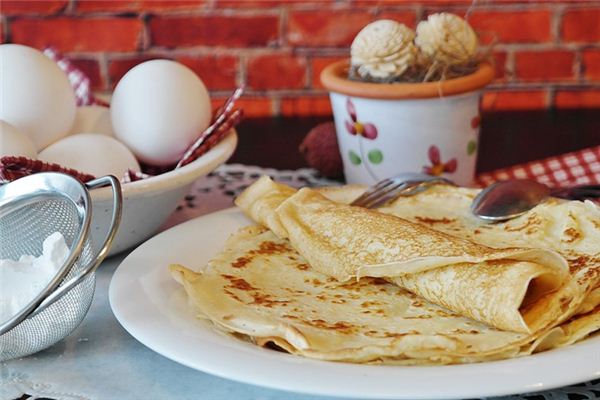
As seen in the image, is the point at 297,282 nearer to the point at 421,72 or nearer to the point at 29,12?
the point at 421,72

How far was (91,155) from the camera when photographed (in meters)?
1.06

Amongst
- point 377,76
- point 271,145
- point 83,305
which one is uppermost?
point 377,76

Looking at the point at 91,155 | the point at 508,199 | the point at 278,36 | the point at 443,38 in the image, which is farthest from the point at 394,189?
the point at 278,36

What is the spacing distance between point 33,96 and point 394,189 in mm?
471

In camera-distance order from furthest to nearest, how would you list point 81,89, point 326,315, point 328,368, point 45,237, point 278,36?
point 278,36 → point 81,89 → point 45,237 → point 326,315 → point 328,368

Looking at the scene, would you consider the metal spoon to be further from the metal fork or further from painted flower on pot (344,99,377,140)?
painted flower on pot (344,99,377,140)

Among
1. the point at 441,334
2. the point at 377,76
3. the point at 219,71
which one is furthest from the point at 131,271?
the point at 219,71

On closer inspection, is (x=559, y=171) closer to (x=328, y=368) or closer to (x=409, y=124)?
(x=409, y=124)

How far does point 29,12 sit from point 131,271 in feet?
4.99

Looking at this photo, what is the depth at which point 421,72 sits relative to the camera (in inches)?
49.6

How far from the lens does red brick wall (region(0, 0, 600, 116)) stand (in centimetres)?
218

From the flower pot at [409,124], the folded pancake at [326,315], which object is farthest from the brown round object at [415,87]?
the folded pancake at [326,315]

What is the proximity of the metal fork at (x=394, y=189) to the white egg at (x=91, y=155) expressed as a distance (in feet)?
0.97

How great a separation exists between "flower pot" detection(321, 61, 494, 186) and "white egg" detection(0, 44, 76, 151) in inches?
15.8
